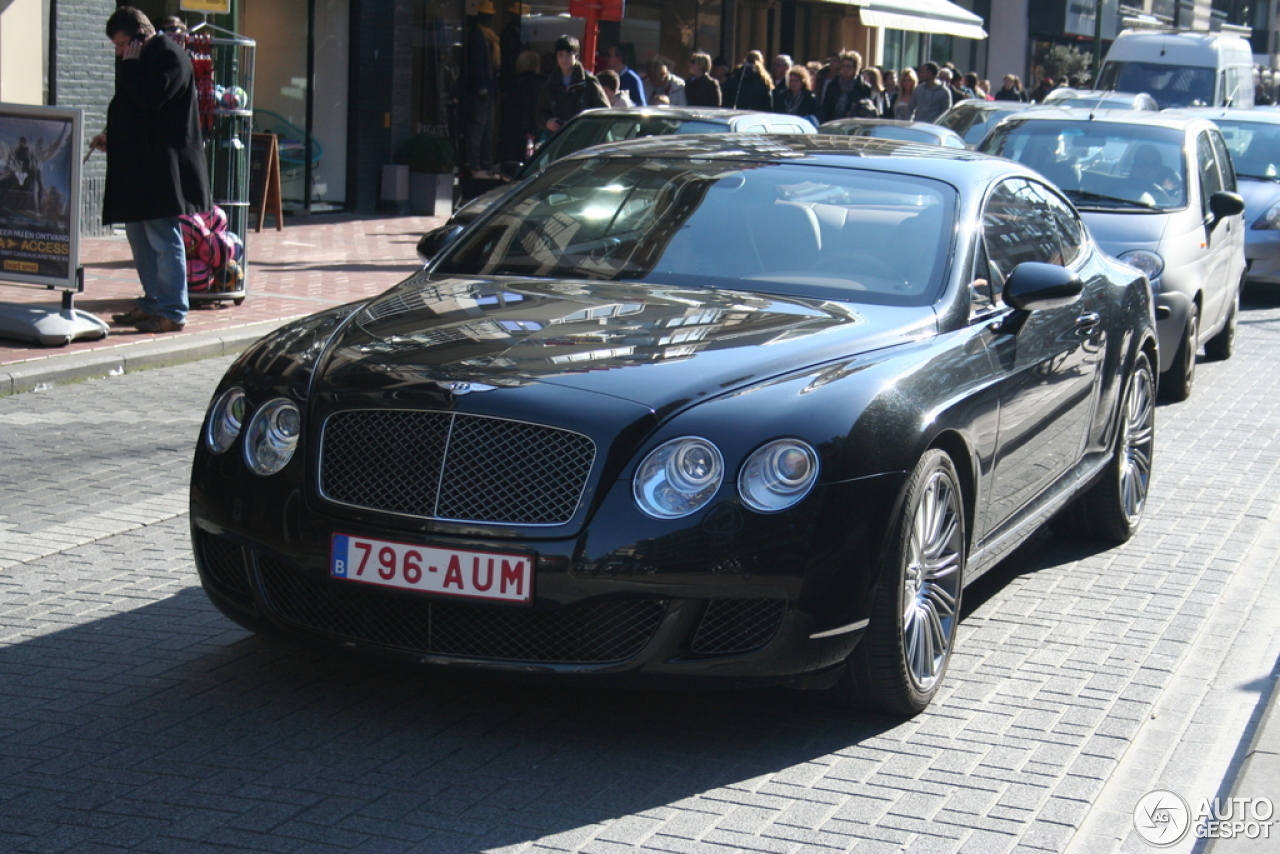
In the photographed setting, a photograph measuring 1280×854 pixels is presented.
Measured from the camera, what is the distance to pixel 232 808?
149 inches

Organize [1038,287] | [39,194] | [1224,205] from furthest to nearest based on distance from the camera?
[1224,205], [39,194], [1038,287]

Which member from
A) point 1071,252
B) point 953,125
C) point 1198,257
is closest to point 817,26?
point 953,125

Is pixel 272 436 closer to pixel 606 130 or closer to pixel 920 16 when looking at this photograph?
pixel 606 130

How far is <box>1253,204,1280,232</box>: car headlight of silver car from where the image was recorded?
50.0 feet

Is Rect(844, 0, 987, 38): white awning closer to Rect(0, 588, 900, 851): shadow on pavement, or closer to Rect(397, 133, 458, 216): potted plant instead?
Rect(397, 133, 458, 216): potted plant

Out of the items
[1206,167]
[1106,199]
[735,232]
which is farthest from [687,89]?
[735,232]

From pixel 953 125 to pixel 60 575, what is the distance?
14.6m

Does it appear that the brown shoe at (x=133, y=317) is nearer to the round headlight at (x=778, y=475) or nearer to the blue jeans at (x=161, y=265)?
the blue jeans at (x=161, y=265)

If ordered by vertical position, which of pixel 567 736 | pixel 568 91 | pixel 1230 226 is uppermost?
pixel 568 91

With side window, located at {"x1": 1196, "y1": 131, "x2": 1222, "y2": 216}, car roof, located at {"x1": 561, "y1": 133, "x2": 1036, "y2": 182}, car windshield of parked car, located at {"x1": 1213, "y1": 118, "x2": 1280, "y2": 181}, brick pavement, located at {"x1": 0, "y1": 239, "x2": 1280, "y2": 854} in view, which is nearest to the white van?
car windshield of parked car, located at {"x1": 1213, "y1": 118, "x2": 1280, "y2": 181}

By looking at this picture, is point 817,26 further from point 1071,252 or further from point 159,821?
point 159,821

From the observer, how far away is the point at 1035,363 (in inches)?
215

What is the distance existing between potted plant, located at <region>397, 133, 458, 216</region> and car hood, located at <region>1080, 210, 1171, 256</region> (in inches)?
451

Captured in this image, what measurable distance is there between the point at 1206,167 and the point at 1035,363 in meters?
6.72
